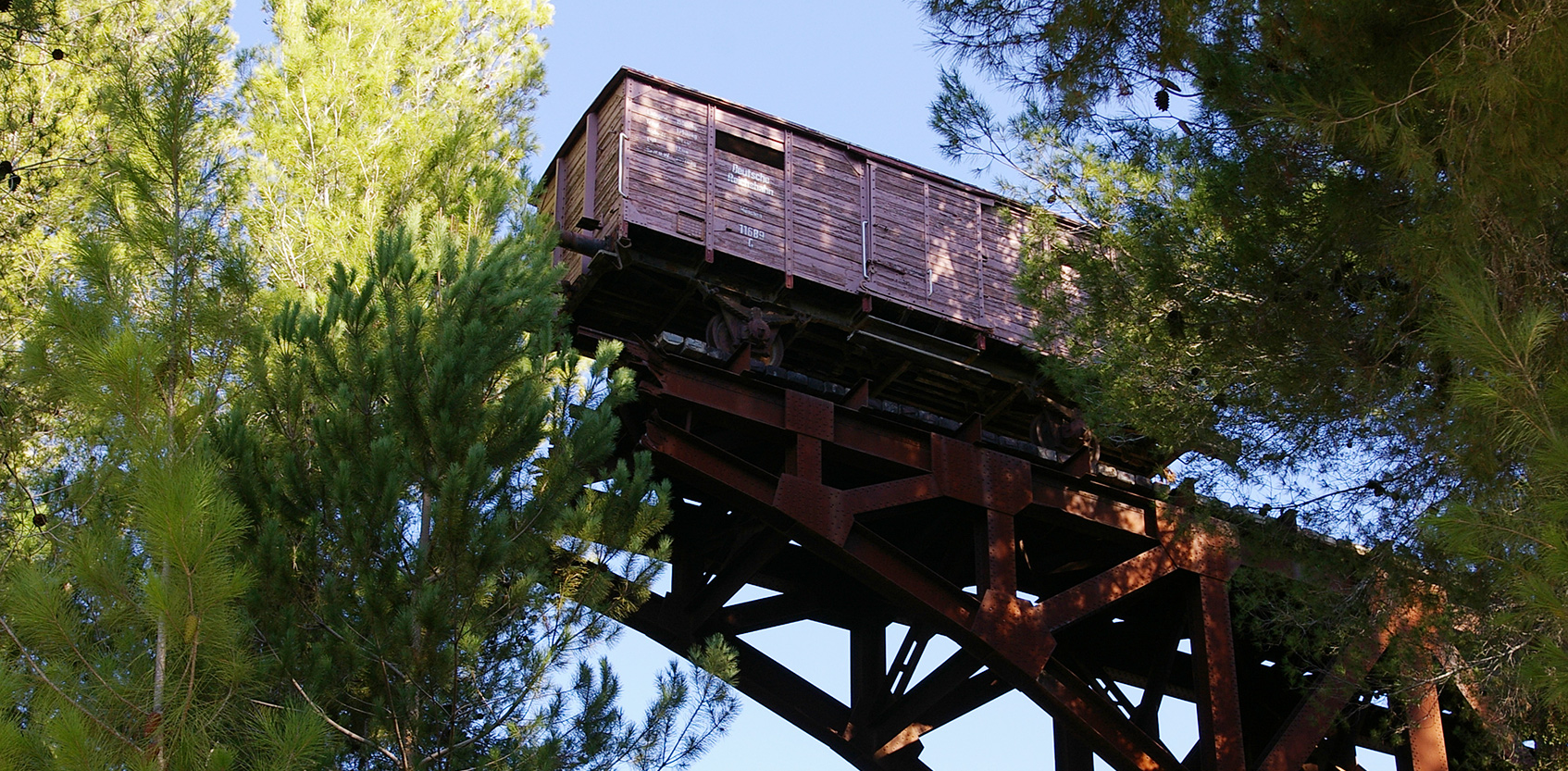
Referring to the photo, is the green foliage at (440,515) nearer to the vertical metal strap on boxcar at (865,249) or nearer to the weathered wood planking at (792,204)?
the weathered wood planking at (792,204)

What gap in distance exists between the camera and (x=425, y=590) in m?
6.23

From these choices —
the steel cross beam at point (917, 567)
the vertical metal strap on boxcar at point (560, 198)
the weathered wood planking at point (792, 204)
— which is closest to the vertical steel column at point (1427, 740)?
the steel cross beam at point (917, 567)

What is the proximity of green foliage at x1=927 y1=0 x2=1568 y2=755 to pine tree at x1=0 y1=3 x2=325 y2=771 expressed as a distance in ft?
12.5

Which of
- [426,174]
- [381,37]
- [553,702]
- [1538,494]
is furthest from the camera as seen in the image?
[381,37]

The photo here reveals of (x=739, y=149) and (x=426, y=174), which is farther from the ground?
(x=739, y=149)

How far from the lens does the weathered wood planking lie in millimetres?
11367

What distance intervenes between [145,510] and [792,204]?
8.16 meters

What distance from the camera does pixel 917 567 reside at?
10.2m

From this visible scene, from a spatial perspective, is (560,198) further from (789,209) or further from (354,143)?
(354,143)

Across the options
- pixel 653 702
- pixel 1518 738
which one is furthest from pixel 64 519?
pixel 1518 738

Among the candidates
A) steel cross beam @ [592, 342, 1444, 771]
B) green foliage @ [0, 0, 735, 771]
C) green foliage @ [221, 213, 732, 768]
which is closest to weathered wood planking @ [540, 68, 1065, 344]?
steel cross beam @ [592, 342, 1444, 771]

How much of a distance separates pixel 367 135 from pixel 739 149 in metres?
4.54

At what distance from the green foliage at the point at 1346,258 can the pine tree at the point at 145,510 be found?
150 inches

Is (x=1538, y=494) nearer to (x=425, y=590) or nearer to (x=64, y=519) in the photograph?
(x=425, y=590)
